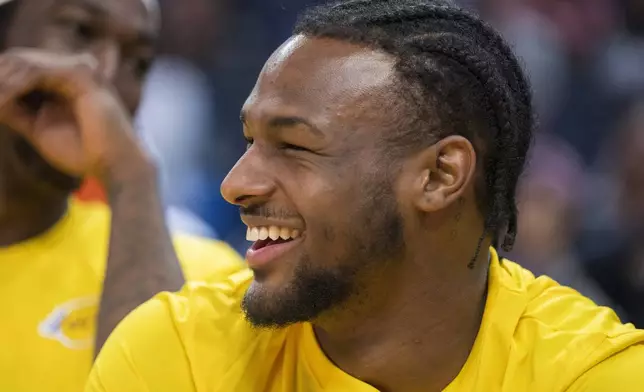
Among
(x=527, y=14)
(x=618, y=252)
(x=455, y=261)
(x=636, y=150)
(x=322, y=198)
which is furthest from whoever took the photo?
(x=527, y=14)

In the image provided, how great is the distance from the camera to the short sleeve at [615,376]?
Answer: 68.8 inches

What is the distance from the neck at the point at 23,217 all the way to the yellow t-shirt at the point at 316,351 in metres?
0.80

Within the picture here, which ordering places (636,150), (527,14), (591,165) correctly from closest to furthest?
1. (636,150)
2. (591,165)
3. (527,14)

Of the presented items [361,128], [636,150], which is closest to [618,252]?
[636,150]

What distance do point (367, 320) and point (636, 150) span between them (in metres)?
2.48

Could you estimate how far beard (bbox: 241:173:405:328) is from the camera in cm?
178

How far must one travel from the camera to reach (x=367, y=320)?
1.87m

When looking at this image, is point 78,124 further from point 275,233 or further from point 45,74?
point 275,233

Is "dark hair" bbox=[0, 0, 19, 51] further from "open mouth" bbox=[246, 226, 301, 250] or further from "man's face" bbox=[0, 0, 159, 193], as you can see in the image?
"open mouth" bbox=[246, 226, 301, 250]

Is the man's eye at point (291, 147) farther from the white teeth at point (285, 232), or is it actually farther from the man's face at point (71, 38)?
the man's face at point (71, 38)

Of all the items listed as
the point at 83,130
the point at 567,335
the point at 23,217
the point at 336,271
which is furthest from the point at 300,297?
the point at 23,217

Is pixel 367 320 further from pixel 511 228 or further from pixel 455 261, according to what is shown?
pixel 511 228

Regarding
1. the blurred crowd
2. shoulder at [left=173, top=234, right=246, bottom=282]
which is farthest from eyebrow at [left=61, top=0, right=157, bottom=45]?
the blurred crowd

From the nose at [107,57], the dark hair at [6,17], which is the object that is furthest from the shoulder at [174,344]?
the dark hair at [6,17]
